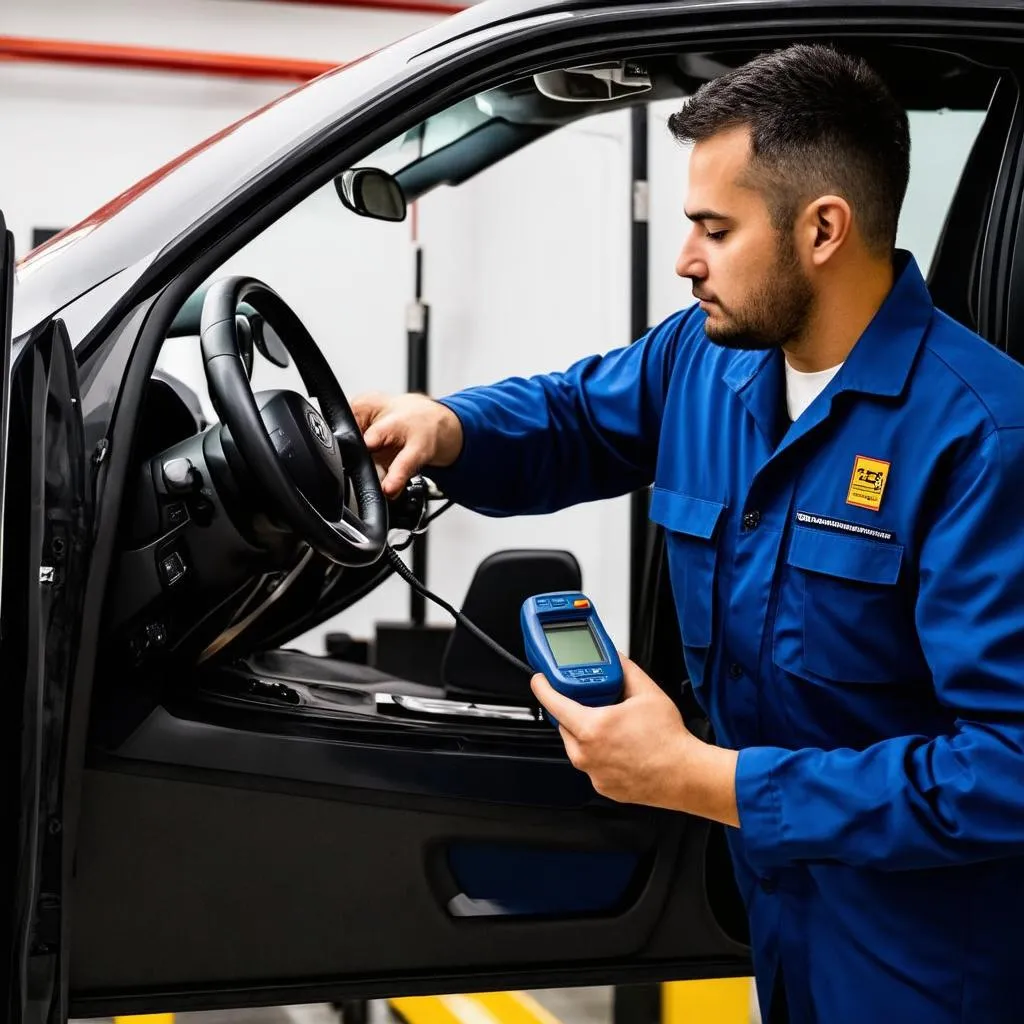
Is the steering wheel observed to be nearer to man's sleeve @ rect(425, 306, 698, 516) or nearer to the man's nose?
man's sleeve @ rect(425, 306, 698, 516)

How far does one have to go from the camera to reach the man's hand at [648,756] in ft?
4.29

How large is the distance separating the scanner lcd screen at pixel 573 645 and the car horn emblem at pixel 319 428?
14.9 inches

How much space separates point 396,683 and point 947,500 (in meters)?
1.24

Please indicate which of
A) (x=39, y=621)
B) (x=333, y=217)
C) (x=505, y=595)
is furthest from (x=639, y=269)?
(x=39, y=621)

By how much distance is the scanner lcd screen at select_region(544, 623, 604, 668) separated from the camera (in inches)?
54.7

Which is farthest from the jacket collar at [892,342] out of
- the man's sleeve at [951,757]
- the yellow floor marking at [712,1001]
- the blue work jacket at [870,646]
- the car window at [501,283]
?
the car window at [501,283]

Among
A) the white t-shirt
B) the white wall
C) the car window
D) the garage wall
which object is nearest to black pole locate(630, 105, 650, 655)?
the car window

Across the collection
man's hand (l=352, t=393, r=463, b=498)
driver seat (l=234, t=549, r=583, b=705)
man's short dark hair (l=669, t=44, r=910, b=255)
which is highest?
man's short dark hair (l=669, t=44, r=910, b=255)

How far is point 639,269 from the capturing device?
11.9ft

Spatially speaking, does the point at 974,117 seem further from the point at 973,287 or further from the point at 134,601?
the point at 134,601

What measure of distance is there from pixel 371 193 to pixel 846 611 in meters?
0.95

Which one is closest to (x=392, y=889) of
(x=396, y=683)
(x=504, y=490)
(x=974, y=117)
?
(x=504, y=490)

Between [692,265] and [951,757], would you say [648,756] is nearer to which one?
[951,757]

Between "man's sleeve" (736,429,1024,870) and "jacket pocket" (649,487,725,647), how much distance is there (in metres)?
0.26
